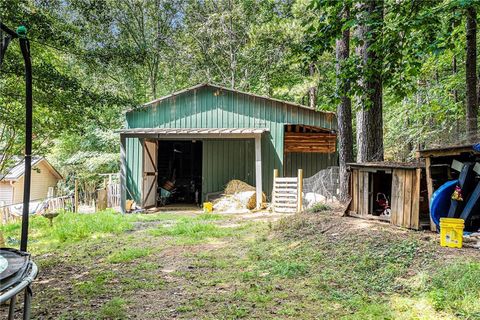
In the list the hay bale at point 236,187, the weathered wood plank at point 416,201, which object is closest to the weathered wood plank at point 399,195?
the weathered wood plank at point 416,201

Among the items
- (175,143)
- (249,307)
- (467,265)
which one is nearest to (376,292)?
(467,265)

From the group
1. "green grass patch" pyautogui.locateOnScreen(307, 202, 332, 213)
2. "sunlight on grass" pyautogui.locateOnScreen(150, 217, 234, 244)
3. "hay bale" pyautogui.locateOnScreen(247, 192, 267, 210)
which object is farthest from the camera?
"hay bale" pyautogui.locateOnScreen(247, 192, 267, 210)

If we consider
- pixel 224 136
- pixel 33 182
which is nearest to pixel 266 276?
pixel 224 136

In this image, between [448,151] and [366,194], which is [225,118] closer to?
[366,194]

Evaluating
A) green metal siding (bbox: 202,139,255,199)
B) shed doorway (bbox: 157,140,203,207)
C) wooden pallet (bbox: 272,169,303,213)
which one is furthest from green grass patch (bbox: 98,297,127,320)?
shed doorway (bbox: 157,140,203,207)

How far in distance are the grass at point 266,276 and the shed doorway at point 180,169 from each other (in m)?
6.89

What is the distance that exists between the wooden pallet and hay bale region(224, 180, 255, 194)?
1.41 metres

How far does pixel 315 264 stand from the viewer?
4.49 meters

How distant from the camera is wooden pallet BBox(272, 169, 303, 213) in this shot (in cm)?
967

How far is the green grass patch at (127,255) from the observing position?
16.8 ft

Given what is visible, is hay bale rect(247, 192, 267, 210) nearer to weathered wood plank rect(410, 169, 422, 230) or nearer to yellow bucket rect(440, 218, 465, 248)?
weathered wood plank rect(410, 169, 422, 230)

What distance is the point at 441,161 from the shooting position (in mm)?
5375

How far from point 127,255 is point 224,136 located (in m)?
6.18

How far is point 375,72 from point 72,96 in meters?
4.78
